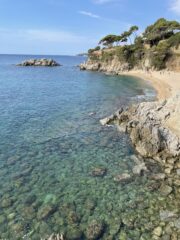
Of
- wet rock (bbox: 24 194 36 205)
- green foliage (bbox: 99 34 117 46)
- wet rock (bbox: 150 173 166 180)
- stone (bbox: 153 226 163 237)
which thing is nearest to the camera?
stone (bbox: 153 226 163 237)

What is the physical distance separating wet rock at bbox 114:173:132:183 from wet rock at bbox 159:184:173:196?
218 centimetres

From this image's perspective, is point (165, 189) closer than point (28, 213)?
No

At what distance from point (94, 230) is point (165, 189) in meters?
5.96

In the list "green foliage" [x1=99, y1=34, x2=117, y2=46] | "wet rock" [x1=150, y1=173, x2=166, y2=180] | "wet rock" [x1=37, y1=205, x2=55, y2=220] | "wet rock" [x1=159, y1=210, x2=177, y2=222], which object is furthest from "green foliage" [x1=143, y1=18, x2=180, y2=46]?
"wet rock" [x1=37, y1=205, x2=55, y2=220]

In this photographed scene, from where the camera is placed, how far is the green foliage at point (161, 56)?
75.6 metres

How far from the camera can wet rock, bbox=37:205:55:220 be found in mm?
13180

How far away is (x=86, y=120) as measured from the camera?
100ft

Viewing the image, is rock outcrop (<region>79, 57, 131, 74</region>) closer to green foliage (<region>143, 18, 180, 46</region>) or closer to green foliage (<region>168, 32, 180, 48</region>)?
green foliage (<region>143, 18, 180, 46</region>)

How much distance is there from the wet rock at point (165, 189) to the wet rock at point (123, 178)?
7.17 feet

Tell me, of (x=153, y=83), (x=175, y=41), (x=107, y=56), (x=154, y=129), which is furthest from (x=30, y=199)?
(x=107, y=56)

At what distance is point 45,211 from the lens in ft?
44.6

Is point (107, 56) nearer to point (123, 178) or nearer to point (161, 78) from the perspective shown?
point (161, 78)

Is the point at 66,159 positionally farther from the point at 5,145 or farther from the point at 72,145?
the point at 5,145

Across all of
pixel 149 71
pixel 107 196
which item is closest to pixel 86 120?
pixel 107 196
